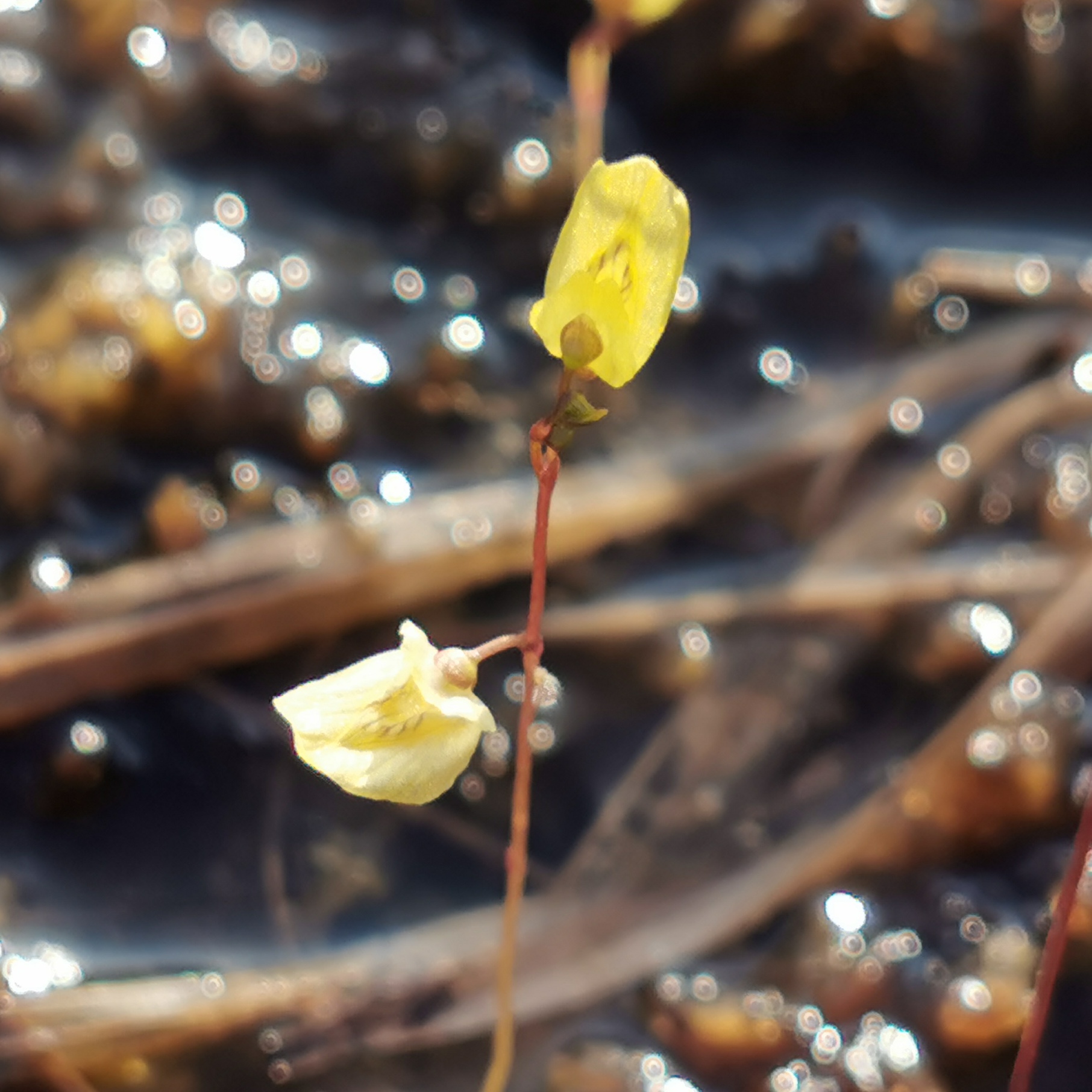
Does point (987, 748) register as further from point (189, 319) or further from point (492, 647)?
point (189, 319)

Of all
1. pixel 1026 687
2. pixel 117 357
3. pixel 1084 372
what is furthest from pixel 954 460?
pixel 117 357

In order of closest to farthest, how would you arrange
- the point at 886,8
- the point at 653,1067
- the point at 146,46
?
the point at 653,1067 < the point at 146,46 < the point at 886,8

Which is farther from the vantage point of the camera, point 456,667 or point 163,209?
point 163,209

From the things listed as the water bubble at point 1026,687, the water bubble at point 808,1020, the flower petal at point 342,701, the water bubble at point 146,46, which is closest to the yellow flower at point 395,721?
the flower petal at point 342,701

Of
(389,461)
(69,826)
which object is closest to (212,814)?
(69,826)

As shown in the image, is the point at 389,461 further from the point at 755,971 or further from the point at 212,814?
the point at 755,971

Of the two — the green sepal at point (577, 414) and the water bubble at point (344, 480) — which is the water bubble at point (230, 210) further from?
the green sepal at point (577, 414)
